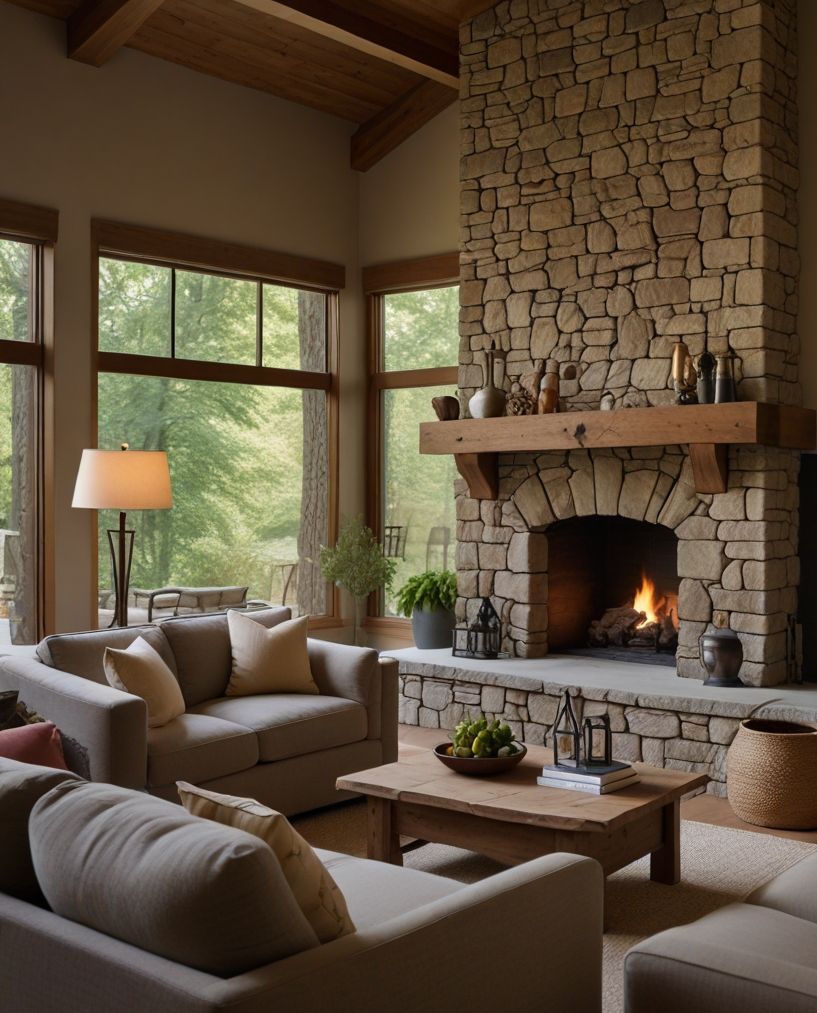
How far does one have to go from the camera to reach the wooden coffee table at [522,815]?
3.65m

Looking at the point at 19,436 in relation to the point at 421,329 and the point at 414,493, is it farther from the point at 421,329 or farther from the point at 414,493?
the point at 421,329

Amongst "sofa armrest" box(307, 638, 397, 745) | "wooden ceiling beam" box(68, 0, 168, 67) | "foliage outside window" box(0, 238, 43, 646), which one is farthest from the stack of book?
"wooden ceiling beam" box(68, 0, 168, 67)

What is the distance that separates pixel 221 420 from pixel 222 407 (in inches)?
3.6

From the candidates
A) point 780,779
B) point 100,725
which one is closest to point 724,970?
point 100,725

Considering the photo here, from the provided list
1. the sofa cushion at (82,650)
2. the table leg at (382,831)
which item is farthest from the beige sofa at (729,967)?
the sofa cushion at (82,650)

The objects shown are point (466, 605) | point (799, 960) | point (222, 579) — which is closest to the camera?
point (799, 960)

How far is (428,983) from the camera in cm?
213

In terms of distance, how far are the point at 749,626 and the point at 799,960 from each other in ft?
12.0

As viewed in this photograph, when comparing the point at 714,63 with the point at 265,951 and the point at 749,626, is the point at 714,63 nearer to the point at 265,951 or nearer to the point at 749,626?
the point at 749,626

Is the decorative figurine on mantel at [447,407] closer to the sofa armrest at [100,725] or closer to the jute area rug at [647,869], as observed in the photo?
the jute area rug at [647,869]

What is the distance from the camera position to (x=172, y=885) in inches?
77.2

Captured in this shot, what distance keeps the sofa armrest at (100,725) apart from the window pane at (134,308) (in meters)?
3.26

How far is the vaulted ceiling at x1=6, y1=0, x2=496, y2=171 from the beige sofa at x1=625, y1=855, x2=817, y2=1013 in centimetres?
554

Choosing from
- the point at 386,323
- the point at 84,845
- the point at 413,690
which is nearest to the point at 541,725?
the point at 413,690
